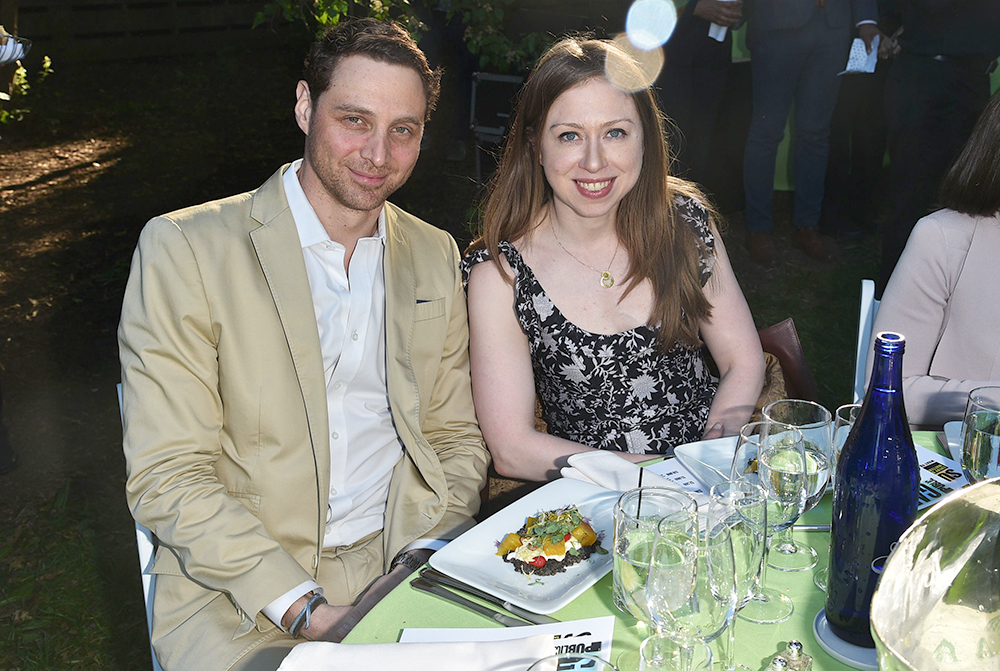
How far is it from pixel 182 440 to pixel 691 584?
3.79 feet

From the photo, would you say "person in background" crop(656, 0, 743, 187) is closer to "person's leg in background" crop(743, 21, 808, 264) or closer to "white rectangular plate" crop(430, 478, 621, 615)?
"person's leg in background" crop(743, 21, 808, 264)

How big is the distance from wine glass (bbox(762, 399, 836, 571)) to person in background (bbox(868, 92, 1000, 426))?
742mm

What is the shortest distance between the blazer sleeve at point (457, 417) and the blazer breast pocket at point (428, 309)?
0.14 feet

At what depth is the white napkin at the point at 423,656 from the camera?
1158 mm

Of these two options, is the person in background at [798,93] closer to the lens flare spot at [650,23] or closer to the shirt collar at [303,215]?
the lens flare spot at [650,23]

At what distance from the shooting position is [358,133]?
2076 mm

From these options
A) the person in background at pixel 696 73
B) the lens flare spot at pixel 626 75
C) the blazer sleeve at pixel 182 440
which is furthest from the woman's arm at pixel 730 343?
the person in background at pixel 696 73

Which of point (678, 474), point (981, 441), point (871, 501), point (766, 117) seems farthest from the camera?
point (766, 117)

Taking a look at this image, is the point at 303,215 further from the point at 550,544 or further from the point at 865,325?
the point at 865,325

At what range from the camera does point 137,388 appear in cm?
181

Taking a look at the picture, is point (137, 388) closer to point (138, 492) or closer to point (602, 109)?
point (138, 492)

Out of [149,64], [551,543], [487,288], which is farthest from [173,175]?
[551,543]

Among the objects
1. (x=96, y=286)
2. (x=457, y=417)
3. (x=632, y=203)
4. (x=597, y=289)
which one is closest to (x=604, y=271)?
(x=597, y=289)

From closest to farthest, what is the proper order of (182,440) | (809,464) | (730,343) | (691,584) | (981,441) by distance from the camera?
(691,584)
(809,464)
(981,441)
(182,440)
(730,343)
